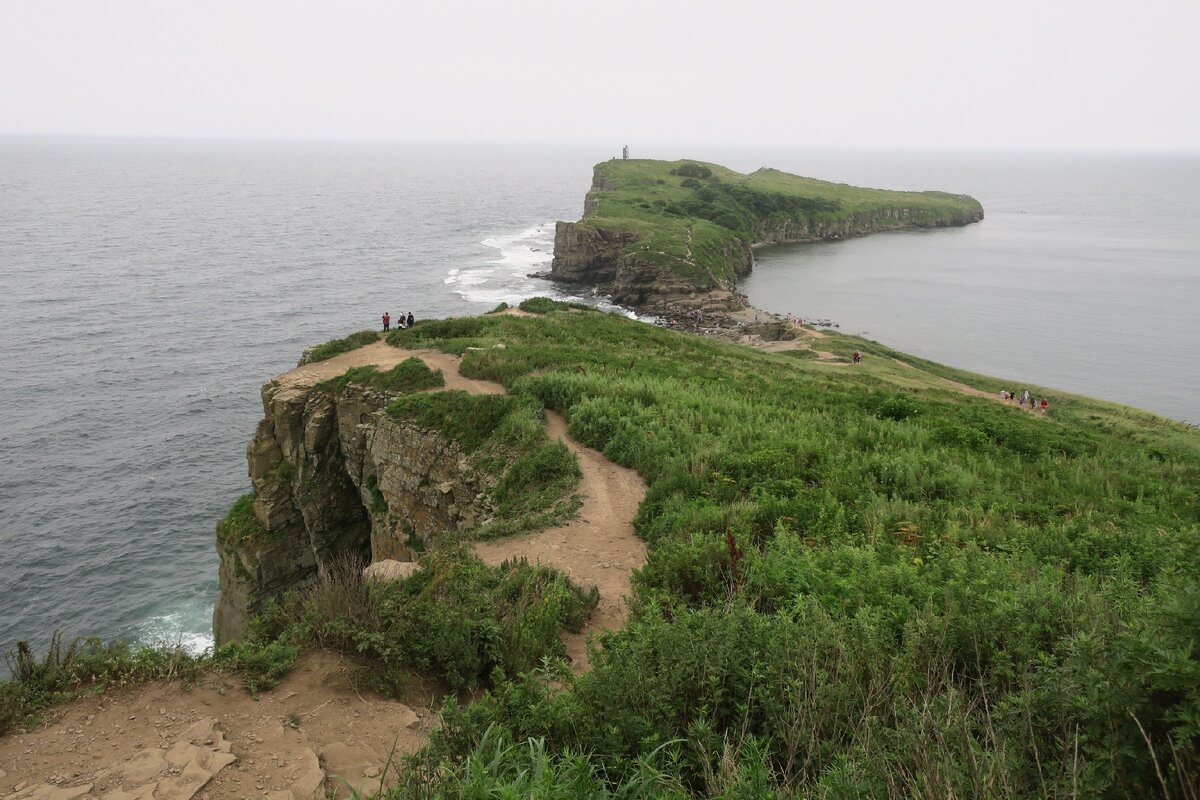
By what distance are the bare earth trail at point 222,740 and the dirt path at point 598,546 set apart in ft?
4.34

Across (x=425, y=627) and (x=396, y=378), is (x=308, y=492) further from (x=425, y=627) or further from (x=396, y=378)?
(x=425, y=627)

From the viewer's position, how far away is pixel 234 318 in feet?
205

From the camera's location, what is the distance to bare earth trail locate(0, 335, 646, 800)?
6.53 m

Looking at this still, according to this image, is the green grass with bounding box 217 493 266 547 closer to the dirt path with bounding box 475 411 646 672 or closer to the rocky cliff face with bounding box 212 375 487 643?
the rocky cliff face with bounding box 212 375 487 643

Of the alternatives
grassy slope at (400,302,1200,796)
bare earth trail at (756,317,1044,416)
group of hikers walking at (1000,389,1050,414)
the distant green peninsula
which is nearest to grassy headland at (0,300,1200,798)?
grassy slope at (400,302,1200,796)

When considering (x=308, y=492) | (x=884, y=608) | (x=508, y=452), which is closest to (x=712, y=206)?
(x=308, y=492)

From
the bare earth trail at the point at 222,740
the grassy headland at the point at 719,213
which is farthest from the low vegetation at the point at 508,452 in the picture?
the grassy headland at the point at 719,213

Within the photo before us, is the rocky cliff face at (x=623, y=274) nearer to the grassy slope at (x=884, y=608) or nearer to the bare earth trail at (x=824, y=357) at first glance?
the bare earth trail at (x=824, y=357)

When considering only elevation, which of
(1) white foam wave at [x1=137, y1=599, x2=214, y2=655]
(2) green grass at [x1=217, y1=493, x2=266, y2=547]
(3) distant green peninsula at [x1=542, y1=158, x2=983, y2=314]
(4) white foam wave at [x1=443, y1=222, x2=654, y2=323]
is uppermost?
(3) distant green peninsula at [x1=542, y1=158, x2=983, y2=314]

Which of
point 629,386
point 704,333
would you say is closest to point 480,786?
point 629,386

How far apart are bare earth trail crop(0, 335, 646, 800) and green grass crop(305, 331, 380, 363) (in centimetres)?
2465

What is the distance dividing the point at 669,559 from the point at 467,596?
3.16 m

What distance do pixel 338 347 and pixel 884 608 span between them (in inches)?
1137

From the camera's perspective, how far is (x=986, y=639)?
6.55m
